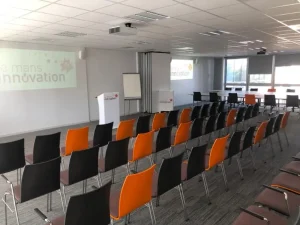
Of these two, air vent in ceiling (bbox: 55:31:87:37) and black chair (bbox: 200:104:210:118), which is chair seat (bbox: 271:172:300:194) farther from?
air vent in ceiling (bbox: 55:31:87:37)

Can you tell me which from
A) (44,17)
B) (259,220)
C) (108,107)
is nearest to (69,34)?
(44,17)

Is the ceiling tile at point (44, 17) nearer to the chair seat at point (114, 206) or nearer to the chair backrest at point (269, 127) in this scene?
the chair seat at point (114, 206)

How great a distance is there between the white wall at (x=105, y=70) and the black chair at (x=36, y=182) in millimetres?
7570

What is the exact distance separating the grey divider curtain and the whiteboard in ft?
1.64

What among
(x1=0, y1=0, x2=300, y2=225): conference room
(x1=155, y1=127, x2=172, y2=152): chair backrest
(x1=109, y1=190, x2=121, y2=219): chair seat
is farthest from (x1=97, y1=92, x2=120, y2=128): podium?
(x1=109, y1=190, x2=121, y2=219): chair seat

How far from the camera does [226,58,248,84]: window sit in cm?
1689

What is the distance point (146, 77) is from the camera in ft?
39.4

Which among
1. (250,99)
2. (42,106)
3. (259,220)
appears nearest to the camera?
(259,220)

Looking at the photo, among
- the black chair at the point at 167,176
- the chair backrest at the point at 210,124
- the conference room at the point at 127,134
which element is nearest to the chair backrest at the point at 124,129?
the conference room at the point at 127,134

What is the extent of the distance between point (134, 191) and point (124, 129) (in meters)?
3.00

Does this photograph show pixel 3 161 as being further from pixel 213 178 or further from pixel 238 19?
pixel 238 19

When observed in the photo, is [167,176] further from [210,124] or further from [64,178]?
[210,124]

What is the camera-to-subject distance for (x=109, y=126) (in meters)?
5.04

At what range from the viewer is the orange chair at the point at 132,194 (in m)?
2.30
